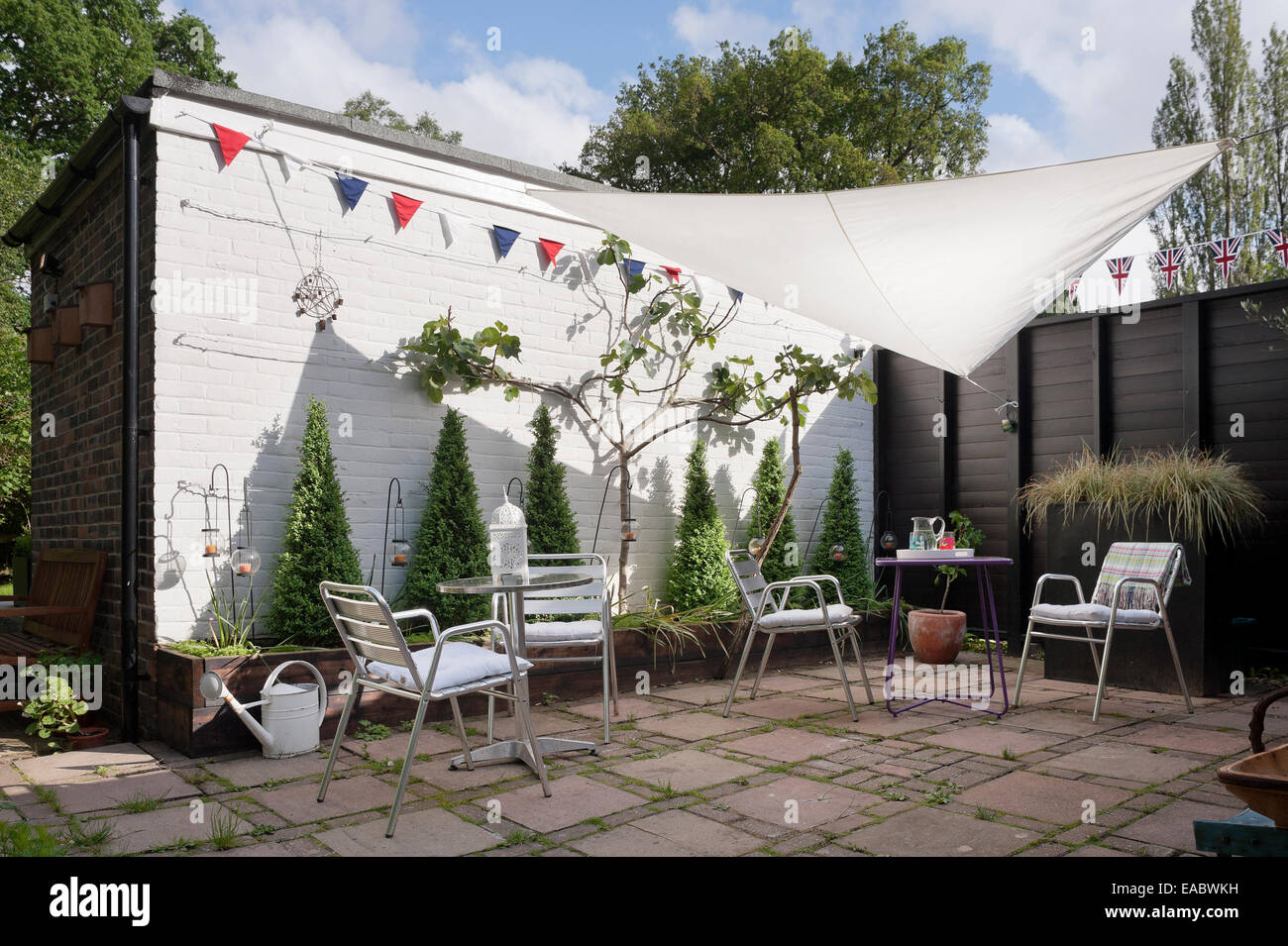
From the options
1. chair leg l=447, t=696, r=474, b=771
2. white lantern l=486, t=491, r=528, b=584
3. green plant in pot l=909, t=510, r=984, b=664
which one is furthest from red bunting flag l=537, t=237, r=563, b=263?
green plant in pot l=909, t=510, r=984, b=664

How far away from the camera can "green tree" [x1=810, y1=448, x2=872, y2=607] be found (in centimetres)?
654

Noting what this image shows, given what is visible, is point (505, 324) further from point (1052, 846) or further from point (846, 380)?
point (1052, 846)

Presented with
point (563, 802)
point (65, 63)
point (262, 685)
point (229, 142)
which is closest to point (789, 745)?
point (563, 802)

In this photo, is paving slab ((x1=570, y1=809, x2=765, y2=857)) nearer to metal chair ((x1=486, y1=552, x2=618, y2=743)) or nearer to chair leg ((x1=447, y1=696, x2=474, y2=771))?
chair leg ((x1=447, y1=696, x2=474, y2=771))

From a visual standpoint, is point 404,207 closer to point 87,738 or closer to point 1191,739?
point 87,738

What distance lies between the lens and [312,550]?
421 centimetres

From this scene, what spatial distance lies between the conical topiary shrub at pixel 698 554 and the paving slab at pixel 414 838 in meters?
3.08

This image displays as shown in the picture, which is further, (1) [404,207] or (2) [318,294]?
(1) [404,207]

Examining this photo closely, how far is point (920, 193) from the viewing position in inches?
124

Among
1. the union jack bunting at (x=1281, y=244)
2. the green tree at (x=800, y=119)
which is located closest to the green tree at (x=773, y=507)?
the union jack bunting at (x=1281, y=244)

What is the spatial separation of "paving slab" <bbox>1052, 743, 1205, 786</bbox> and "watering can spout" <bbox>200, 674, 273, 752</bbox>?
10.00ft

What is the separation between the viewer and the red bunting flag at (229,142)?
13.6ft

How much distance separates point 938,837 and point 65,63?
15909 millimetres
